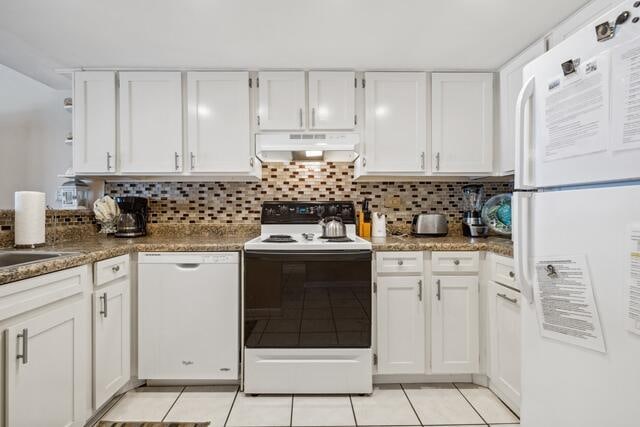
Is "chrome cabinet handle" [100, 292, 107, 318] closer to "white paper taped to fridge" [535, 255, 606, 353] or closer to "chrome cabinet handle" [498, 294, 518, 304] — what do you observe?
"white paper taped to fridge" [535, 255, 606, 353]

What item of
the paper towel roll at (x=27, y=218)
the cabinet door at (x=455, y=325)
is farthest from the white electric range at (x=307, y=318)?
the paper towel roll at (x=27, y=218)

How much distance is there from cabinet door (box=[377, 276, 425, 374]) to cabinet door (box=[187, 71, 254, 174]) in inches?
49.3

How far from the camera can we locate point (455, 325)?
6.70ft

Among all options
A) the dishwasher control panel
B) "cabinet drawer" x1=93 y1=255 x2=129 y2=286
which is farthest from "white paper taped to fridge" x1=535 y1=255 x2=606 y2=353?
"cabinet drawer" x1=93 y1=255 x2=129 y2=286

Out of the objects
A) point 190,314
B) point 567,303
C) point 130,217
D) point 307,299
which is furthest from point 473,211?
point 130,217

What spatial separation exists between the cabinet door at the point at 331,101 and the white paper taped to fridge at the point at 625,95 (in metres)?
1.54

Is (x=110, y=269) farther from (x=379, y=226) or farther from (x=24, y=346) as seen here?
(x=379, y=226)

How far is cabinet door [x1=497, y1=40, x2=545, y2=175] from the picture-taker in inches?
82.6

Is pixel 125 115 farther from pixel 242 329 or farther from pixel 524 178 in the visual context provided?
pixel 524 178

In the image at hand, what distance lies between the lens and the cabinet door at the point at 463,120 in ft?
7.65

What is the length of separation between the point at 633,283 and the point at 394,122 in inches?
67.5

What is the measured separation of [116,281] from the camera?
182 centimetres

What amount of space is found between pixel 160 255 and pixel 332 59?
1648mm

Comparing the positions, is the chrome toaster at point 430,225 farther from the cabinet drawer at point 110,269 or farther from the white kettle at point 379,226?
the cabinet drawer at point 110,269
